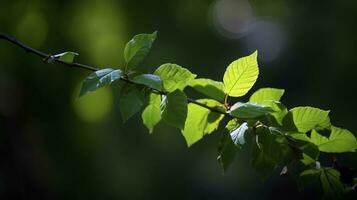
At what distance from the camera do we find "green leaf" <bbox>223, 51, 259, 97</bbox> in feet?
2.32

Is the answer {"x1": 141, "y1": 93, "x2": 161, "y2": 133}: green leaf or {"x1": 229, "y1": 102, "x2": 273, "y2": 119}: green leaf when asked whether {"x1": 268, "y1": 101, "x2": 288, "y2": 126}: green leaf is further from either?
{"x1": 141, "y1": 93, "x2": 161, "y2": 133}: green leaf

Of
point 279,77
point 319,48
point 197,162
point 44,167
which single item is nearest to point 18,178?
point 44,167

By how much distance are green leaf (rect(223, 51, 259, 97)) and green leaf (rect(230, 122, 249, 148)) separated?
68 mm

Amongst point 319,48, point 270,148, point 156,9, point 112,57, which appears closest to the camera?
point 270,148

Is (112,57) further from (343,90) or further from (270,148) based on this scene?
(270,148)

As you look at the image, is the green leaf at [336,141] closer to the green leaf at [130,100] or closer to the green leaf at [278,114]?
the green leaf at [278,114]

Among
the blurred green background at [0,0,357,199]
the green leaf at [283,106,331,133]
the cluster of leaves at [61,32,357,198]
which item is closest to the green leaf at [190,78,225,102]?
the cluster of leaves at [61,32,357,198]

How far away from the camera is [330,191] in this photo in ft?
2.23

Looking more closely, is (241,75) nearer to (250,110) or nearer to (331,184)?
(250,110)

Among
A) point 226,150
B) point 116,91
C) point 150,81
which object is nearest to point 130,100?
point 150,81

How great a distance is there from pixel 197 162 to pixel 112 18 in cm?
163

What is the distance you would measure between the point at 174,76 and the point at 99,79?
0.11 meters

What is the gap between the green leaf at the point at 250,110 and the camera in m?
0.63

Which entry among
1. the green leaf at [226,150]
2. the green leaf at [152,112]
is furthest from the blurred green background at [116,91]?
the green leaf at [226,150]
